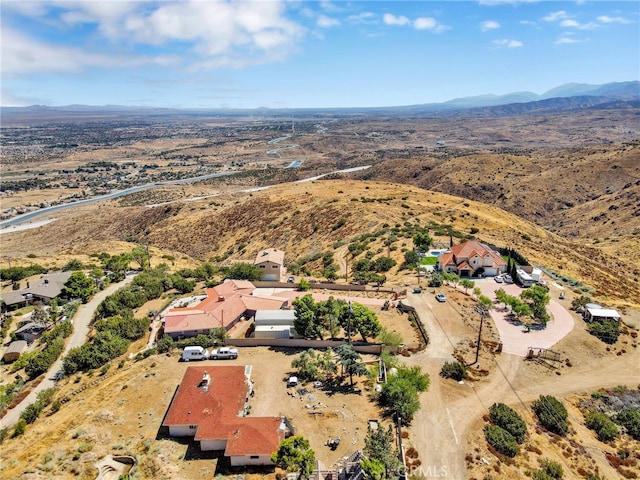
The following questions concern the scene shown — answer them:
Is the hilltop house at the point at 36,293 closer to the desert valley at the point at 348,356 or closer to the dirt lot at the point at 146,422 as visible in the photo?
the desert valley at the point at 348,356

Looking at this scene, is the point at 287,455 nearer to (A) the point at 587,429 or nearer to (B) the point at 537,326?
(A) the point at 587,429

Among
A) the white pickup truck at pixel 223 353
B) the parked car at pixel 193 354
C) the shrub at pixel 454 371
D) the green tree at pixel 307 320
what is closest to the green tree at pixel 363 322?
the green tree at pixel 307 320

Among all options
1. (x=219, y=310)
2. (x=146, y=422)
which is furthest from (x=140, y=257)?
(x=146, y=422)

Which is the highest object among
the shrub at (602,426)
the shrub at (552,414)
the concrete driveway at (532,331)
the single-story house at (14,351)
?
the shrub at (552,414)

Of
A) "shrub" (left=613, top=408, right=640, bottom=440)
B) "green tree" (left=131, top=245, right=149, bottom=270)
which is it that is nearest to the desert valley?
"shrub" (left=613, top=408, right=640, bottom=440)

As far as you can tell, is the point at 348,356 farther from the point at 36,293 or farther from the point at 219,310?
the point at 36,293

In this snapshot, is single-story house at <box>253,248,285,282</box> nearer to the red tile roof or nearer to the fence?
the fence

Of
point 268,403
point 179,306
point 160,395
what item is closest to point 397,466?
point 268,403
